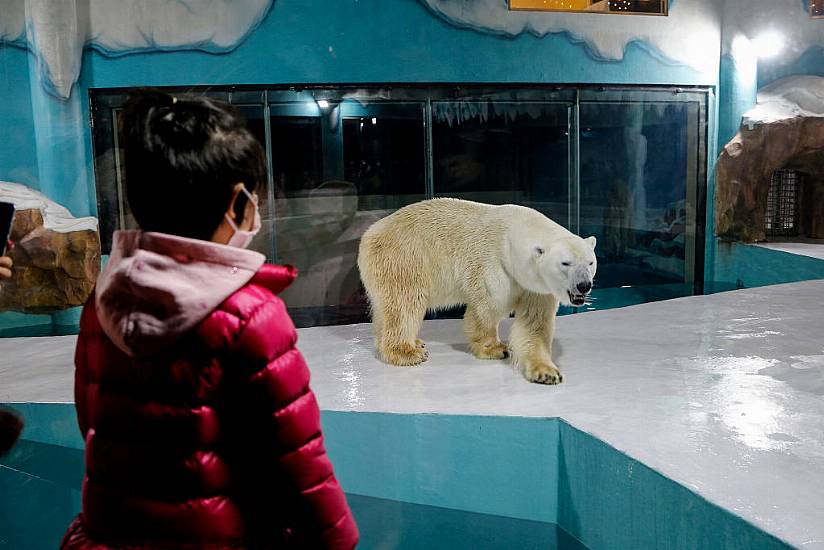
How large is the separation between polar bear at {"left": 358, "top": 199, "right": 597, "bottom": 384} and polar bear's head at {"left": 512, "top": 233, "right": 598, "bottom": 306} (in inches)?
0.4

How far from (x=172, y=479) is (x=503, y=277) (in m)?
2.58

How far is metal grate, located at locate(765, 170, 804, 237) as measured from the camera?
8414 millimetres

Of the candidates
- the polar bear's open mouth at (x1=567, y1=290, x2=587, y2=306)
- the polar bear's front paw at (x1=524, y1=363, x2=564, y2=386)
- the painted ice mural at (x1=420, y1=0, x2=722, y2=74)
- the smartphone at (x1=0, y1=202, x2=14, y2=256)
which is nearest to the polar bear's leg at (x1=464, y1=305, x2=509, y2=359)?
the polar bear's front paw at (x1=524, y1=363, x2=564, y2=386)

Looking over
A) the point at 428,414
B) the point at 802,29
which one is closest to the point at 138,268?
the point at 428,414

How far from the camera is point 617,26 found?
6.57 meters

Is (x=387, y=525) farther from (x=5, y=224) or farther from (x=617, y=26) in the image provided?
(x=617, y=26)

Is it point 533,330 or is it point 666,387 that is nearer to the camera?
point 666,387

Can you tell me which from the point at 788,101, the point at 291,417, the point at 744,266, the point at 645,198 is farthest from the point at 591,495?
the point at 788,101

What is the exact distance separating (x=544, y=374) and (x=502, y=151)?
11.9ft

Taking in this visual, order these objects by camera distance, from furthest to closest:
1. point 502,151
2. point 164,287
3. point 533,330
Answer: point 502,151 < point 533,330 < point 164,287

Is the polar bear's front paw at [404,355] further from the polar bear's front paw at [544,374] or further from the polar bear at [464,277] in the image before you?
the polar bear's front paw at [544,374]

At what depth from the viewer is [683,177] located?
736 centimetres

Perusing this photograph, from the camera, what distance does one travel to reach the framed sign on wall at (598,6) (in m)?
6.31

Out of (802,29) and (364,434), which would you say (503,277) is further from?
(802,29)
